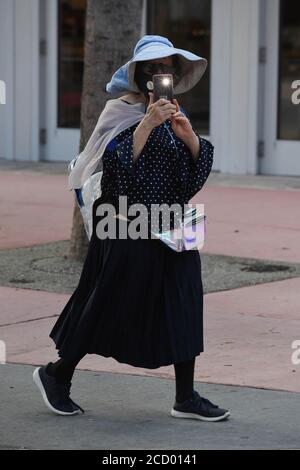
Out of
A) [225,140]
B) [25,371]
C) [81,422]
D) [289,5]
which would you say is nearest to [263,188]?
[225,140]

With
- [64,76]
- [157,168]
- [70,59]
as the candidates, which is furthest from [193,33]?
[157,168]

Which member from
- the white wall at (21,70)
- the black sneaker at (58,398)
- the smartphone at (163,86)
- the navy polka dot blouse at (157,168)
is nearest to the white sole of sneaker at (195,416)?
the black sneaker at (58,398)

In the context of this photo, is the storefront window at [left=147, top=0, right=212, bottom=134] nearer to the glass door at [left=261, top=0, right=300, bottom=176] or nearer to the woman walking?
the glass door at [left=261, top=0, right=300, bottom=176]

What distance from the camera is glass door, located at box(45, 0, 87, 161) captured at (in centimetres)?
1634

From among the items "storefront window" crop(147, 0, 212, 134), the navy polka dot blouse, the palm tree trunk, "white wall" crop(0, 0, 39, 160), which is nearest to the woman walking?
the navy polka dot blouse

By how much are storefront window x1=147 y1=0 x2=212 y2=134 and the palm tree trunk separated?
541 cm

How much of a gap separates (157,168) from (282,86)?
9245mm

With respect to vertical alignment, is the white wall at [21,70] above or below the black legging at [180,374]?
above

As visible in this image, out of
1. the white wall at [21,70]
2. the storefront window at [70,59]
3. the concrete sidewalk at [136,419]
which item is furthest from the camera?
the white wall at [21,70]

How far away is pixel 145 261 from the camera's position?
19.6 ft

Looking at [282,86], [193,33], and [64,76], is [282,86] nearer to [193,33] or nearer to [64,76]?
[193,33]

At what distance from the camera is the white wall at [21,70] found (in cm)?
1656

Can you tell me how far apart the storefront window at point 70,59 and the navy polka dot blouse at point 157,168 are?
10471mm

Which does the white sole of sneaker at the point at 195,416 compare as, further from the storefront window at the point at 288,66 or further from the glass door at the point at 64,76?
the glass door at the point at 64,76
